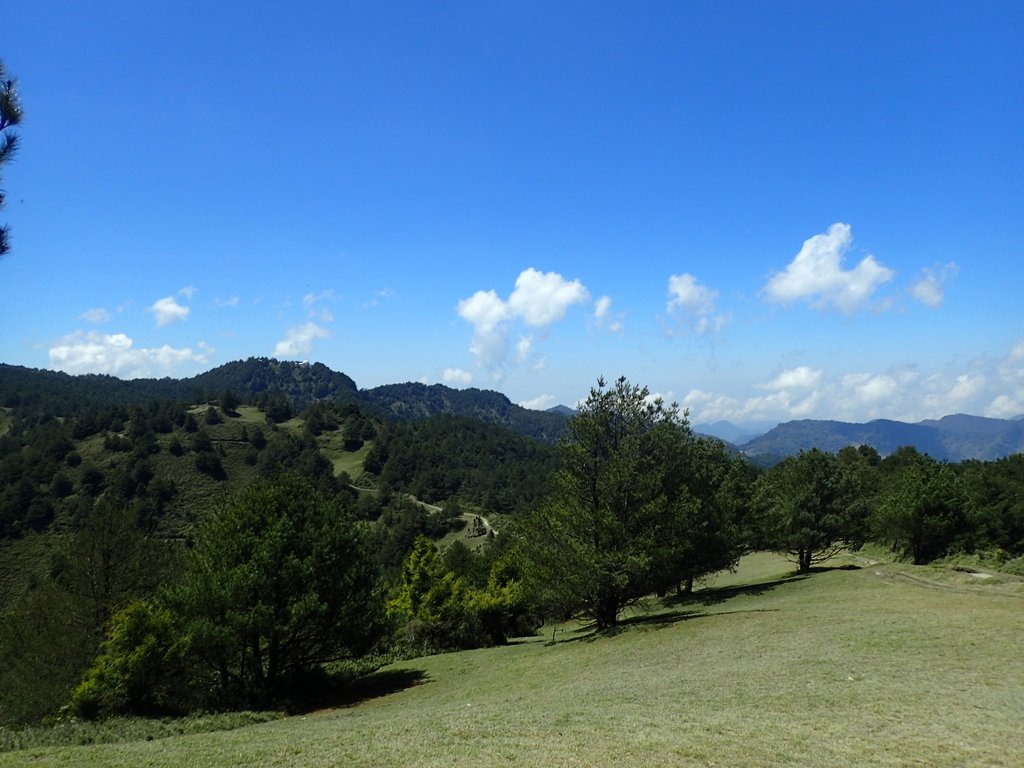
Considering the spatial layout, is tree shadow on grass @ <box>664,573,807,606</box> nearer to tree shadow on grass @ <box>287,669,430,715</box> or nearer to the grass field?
the grass field

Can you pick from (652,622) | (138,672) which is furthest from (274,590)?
(652,622)

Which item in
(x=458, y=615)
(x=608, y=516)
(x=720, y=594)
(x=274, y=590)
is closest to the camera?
(x=274, y=590)

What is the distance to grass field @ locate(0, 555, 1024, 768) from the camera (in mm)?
10555

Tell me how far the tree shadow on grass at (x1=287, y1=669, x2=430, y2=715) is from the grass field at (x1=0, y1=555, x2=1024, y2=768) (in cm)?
35

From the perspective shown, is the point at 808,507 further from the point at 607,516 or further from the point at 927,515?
the point at 607,516

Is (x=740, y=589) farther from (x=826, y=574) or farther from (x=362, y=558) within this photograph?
(x=362, y=558)

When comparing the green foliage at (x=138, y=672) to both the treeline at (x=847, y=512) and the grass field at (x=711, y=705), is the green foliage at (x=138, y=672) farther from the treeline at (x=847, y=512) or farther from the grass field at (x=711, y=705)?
the treeline at (x=847, y=512)

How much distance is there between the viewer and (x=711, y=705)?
1389cm

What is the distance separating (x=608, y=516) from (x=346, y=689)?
15658 millimetres

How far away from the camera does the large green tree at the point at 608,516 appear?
98.6 feet

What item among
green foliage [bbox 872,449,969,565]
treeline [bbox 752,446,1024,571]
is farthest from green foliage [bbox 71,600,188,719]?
green foliage [bbox 872,449,969,565]

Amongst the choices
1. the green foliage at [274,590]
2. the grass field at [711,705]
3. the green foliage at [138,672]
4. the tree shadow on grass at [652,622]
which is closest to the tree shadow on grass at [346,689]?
the grass field at [711,705]

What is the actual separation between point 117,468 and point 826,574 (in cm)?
18267

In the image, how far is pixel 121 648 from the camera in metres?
22.5
